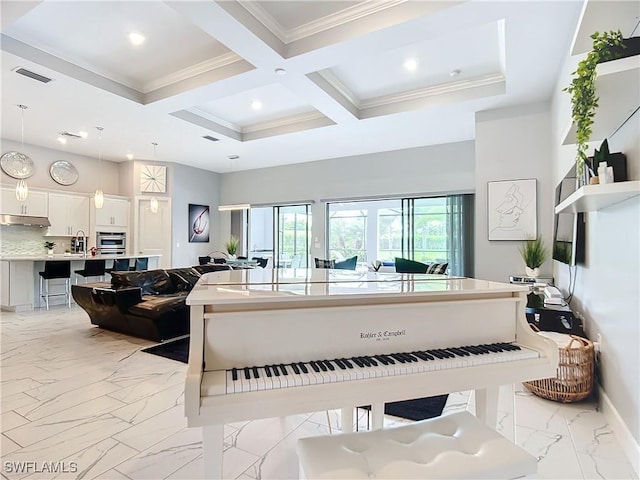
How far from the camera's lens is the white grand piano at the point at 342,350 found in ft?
3.95

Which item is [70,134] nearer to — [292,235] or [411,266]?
[292,235]

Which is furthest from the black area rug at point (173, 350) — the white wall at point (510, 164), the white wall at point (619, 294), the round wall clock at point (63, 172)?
the round wall clock at point (63, 172)

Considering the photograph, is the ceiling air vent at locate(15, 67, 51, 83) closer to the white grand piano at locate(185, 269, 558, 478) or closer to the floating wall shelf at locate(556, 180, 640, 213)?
the white grand piano at locate(185, 269, 558, 478)

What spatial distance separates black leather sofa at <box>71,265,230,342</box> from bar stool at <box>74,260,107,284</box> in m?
1.87

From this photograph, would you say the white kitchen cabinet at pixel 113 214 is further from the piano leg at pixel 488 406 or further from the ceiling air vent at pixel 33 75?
the piano leg at pixel 488 406

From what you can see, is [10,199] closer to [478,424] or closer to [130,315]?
[130,315]

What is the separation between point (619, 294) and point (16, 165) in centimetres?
907

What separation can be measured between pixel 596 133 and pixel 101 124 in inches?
251

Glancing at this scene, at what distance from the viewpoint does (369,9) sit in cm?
300

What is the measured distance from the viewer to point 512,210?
446 centimetres

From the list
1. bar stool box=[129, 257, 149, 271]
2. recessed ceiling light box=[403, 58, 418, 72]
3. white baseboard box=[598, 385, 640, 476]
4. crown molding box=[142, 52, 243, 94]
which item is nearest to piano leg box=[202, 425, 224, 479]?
white baseboard box=[598, 385, 640, 476]

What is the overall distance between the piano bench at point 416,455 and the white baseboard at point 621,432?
3.55 ft

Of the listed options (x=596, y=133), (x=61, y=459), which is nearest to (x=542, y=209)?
(x=596, y=133)

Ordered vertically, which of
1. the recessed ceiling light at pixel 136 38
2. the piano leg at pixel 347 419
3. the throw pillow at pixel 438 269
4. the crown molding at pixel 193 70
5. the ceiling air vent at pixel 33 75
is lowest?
the piano leg at pixel 347 419
